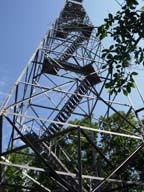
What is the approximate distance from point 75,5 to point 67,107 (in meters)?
8.89

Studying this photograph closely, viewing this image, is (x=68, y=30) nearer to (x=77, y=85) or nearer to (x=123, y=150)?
(x=77, y=85)

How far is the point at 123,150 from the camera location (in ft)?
70.7

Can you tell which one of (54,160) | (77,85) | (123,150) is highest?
(77,85)

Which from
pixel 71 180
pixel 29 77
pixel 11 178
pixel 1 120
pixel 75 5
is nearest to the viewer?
pixel 1 120

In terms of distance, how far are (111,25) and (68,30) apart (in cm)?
1278

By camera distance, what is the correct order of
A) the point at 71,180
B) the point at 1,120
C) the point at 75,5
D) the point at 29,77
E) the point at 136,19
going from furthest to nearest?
the point at 75,5 → the point at 29,77 → the point at 71,180 → the point at 1,120 → the point at 136,19

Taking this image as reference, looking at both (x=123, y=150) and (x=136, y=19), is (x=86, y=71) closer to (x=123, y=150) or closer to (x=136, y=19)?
(x=123, y=150)

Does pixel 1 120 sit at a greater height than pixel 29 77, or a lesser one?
lesser

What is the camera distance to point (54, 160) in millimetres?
11516

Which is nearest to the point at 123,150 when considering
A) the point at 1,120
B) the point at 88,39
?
the point at 88,39

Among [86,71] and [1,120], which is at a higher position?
[86,71]

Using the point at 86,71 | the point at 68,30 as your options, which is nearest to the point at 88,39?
the point at 68,30

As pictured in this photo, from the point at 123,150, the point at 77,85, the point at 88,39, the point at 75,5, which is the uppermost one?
the point at 75,5

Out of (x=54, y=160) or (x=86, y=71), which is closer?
(x=54, y=160)
